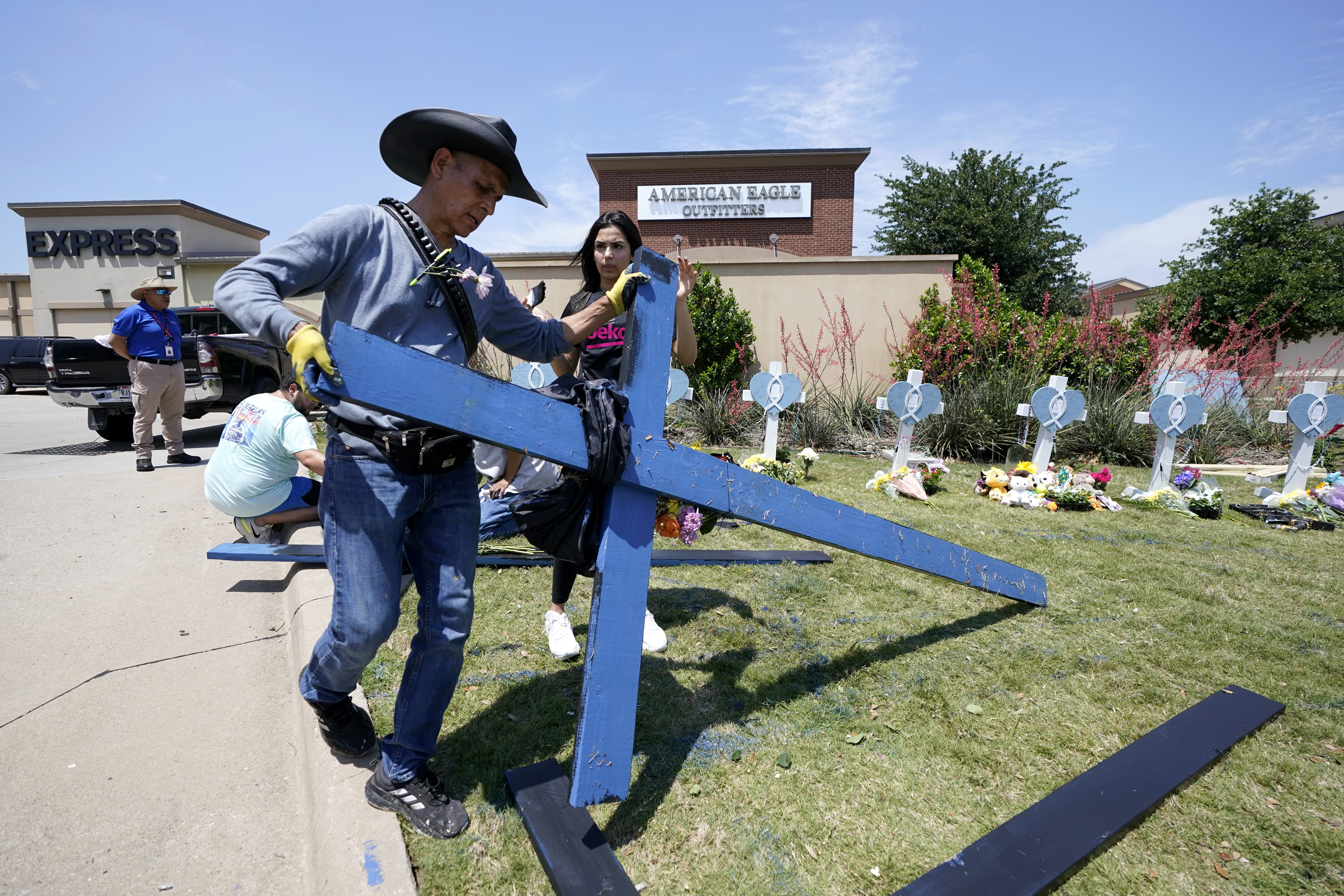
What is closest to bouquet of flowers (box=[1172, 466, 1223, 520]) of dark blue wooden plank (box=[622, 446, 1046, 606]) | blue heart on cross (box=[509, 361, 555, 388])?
dark blue wooden plank (box=[622, 446, 1046, 606])

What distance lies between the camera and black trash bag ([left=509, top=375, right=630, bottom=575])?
5.50 ft

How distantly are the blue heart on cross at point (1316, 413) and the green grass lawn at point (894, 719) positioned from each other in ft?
9.04

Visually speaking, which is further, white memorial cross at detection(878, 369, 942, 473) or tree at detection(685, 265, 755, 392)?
tree at detection(685, 265, 755, 392)

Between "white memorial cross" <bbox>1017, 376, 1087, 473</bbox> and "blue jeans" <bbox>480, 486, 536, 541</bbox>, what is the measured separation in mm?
5031

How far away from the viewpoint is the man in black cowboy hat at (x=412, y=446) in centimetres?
176

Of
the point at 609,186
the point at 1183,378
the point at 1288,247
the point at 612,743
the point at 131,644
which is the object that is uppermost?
the point at 609,186

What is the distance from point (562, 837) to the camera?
1801 mm

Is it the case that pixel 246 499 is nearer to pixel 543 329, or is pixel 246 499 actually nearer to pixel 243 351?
pixel 543 329

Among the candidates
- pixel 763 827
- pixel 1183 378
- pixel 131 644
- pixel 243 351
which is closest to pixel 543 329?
pixel 763 827

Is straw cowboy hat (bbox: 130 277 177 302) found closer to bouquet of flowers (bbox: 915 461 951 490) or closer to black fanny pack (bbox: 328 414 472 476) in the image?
black fanny pack (bbox: 328 414 472 476)

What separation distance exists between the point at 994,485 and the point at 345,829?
5894 millimetres

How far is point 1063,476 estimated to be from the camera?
20.2 feet

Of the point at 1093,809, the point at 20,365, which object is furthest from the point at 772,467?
the point at 20,365

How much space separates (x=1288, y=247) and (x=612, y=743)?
2495 cm
